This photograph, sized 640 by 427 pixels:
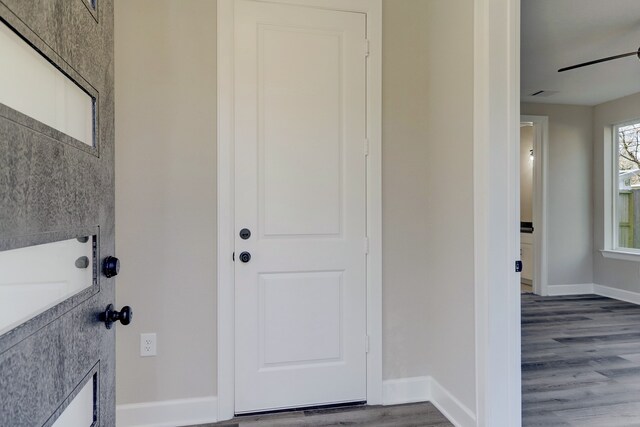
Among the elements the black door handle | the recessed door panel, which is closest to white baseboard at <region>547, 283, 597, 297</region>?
the recessed door panel

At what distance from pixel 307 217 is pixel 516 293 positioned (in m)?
1.11

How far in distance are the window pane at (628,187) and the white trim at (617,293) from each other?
59 cm

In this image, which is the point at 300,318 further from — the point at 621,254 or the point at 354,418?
the point at 621,254

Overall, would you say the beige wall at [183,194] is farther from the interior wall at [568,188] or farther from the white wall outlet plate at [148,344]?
the interior wall at [568,188]

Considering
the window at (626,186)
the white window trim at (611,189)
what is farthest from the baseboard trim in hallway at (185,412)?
the window at (626,186)

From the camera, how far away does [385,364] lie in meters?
2.23

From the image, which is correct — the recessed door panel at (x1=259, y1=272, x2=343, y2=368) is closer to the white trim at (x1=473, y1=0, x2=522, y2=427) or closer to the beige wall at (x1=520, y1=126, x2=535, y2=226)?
the white trim at (x1=473, y1=0, x2=522, y2=427)

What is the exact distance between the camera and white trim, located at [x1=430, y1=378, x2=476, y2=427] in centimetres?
189

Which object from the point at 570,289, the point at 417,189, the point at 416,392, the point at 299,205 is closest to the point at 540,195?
the point at 570,289

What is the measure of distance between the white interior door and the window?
454 centimetres

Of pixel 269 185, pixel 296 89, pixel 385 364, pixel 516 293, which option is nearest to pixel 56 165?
pixel 269 185

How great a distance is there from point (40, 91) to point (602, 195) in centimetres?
597

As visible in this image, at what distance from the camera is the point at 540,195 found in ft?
16.0

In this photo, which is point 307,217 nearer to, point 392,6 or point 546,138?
point 392,6
